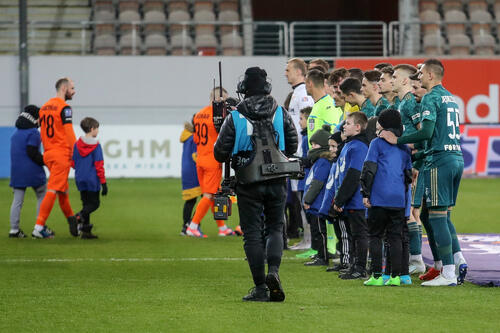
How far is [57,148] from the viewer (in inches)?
495

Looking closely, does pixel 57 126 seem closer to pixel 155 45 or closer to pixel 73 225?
pixel 73 225

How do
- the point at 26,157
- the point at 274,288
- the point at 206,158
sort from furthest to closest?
the point at 26,157 < the point at 206,158 < the point at 274,288

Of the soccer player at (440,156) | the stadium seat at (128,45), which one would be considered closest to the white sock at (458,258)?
the soccer player at (440,156)

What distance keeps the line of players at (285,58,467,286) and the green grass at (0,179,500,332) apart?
341 mm

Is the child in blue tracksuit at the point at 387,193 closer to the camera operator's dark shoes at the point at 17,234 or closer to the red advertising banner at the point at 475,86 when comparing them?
the camera operator's dark shoes at the point at 17,234

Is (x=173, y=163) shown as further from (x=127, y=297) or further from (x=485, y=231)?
(x=127, y=297)

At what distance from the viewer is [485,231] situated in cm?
1304

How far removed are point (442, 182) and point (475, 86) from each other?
728 inches

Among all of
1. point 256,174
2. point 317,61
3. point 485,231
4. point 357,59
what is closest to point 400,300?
point 256,174

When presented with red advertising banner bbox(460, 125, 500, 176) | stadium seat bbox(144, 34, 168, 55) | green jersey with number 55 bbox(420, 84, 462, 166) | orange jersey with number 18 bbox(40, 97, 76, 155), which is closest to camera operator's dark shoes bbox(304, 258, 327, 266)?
green jersey with number 55 bbox(420, 84, 462, 166)

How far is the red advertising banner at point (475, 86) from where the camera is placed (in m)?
25.6

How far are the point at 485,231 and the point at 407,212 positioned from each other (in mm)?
5248

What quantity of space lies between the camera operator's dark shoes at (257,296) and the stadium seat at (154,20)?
67.5ft

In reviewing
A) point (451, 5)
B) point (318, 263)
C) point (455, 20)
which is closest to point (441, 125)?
point (318, 263)
